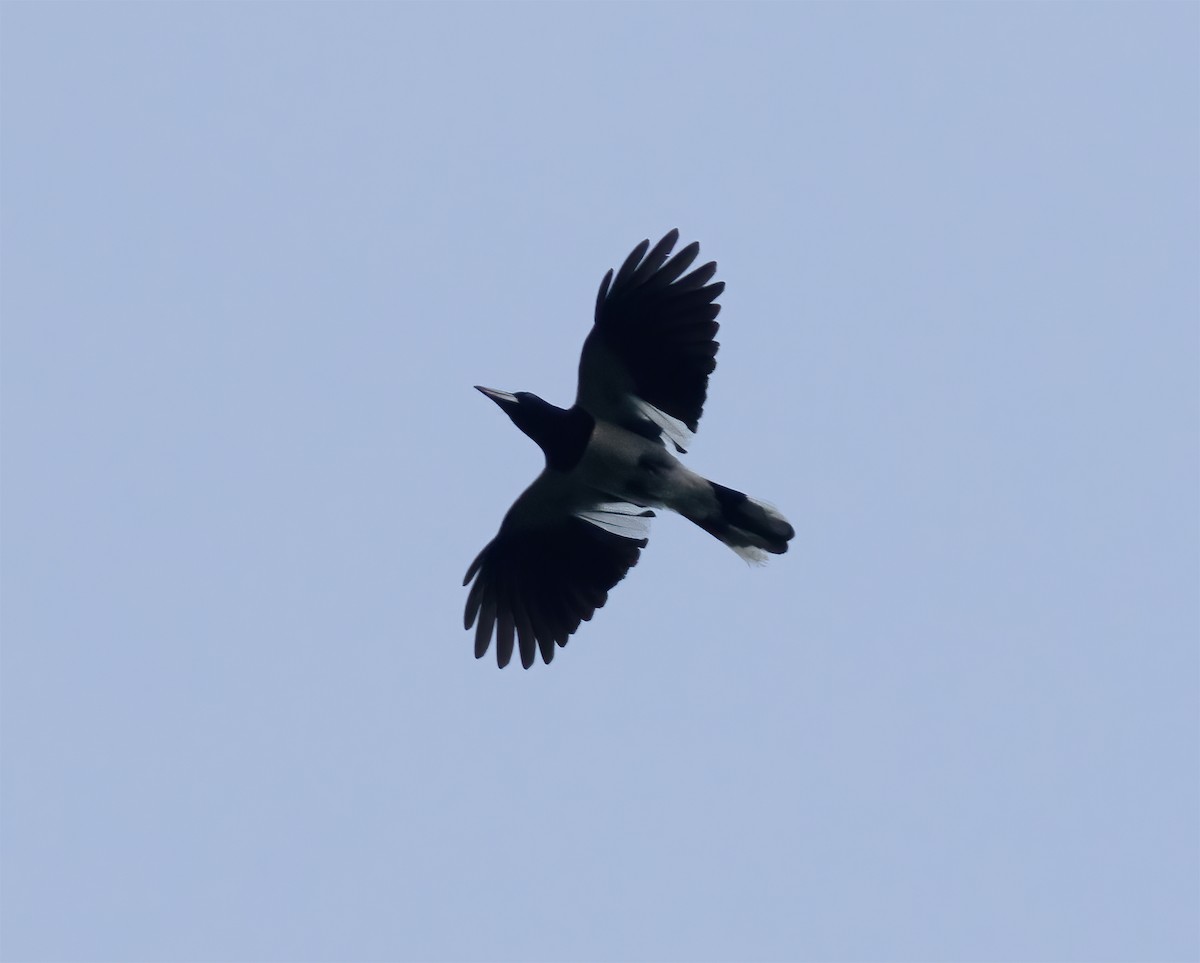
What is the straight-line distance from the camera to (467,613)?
1446cm

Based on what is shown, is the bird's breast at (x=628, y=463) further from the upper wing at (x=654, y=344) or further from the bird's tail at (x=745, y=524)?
the bird's tail at (x=745, y=524)

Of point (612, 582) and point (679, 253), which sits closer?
point (679, 253)

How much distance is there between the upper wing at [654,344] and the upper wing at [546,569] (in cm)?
85

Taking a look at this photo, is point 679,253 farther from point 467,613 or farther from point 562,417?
point 467,613

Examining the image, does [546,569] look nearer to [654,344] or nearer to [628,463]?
[628,463]

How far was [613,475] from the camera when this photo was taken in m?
14.1

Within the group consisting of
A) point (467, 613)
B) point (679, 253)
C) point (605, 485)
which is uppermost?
point (679, 253)

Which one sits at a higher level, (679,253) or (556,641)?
(679,253)

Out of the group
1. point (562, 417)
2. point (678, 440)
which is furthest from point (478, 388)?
point (678, 440)

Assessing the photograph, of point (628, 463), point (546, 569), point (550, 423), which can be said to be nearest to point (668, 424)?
point (628, 463)

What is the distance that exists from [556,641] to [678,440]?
6.11 feet

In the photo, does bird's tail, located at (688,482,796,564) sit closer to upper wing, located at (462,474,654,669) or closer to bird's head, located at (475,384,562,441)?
upper wing, located at (462,474,654,669)

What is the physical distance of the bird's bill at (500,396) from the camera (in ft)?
46.4

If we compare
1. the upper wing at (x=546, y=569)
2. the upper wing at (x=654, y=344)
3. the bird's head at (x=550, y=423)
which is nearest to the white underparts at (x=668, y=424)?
the upper wing at (x=654, y=344)
